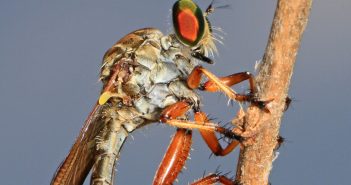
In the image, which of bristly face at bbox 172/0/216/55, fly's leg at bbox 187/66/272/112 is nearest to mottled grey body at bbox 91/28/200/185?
bristly face at bbox 172/0/216/55

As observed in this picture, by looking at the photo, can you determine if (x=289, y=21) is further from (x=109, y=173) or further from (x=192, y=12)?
(x=109, y=173)

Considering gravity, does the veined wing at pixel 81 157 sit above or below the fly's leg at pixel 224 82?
below

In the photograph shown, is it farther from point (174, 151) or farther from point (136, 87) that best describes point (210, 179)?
point (136, 87)

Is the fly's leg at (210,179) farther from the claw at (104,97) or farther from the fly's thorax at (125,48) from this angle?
the fly's thorax at (125,48)

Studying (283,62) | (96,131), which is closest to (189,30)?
(96,131)

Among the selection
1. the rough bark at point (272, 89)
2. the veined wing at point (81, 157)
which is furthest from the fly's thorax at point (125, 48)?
the rough bark at point (272, 89)

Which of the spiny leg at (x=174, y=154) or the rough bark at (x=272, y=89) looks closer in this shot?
the rough bark at (x=272, y=89)

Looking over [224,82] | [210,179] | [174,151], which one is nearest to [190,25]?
[224,82]
